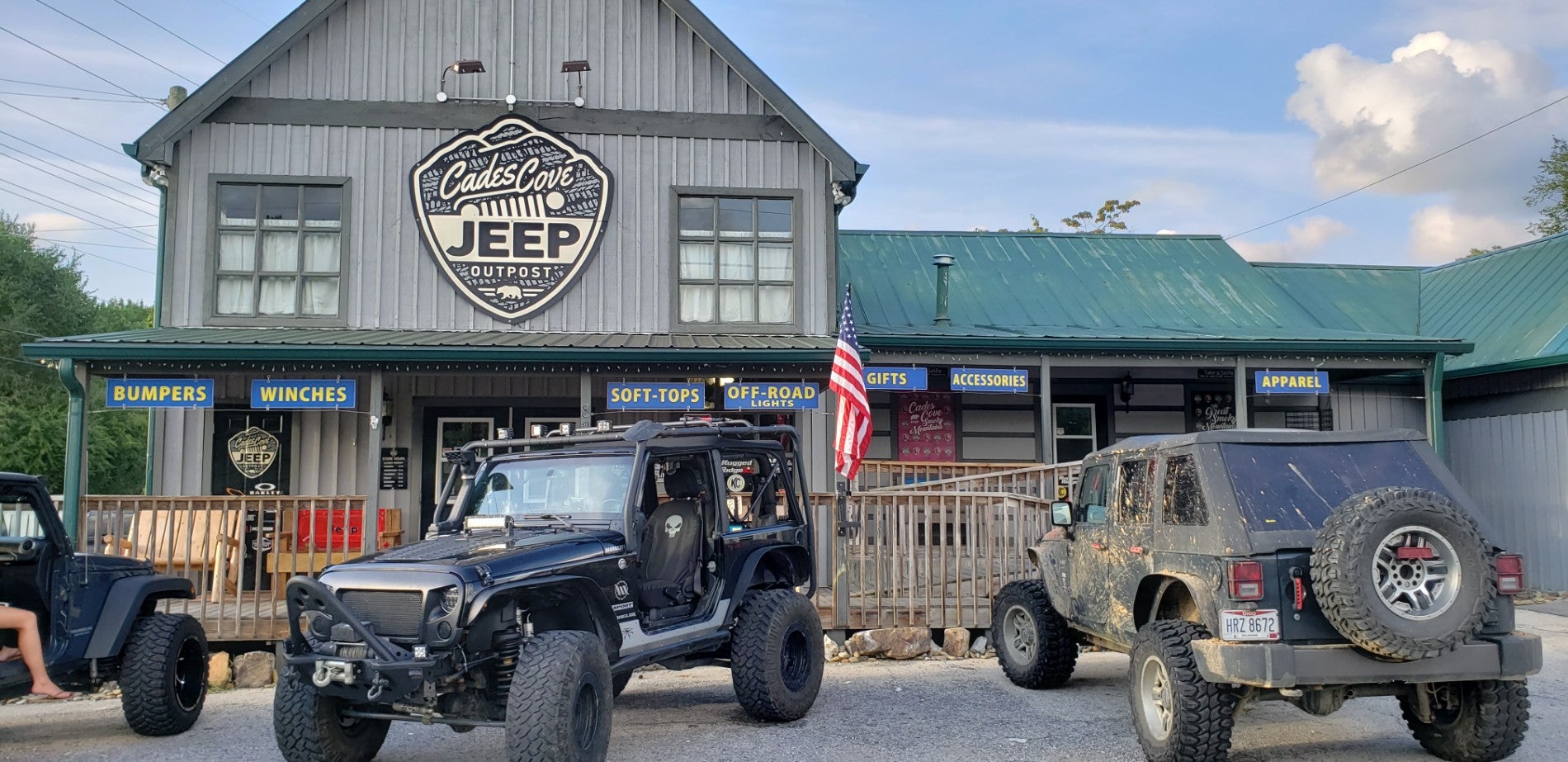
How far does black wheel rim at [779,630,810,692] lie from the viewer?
8117 mm

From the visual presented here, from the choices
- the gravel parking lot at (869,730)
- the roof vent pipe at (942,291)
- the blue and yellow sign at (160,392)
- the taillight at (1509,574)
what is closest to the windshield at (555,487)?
the gravel parking lot at (869,730)

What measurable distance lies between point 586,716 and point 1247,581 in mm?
3429

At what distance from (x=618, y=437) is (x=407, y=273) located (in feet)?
24.7

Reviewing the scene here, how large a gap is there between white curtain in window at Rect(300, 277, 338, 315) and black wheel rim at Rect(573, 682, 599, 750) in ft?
30.0

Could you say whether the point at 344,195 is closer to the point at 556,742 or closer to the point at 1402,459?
the point at 556,742

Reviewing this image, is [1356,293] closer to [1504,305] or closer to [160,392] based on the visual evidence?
[1504,305]

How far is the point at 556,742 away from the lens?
5.77 meters

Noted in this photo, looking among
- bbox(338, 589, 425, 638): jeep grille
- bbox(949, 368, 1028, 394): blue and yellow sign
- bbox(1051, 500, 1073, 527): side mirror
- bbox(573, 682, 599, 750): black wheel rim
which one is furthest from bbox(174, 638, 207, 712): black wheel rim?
bbox(949, 368, 1028, 394): blue and yellow sign

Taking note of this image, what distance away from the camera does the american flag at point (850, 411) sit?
1108 cm

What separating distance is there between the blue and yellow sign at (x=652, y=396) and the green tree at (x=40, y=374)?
27387 millimetres

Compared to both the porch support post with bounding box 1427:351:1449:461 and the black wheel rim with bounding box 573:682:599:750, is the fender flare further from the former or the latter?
the porch support post with bounding box 1427:351:1449:461

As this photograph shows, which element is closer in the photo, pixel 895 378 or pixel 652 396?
pixel 652 396

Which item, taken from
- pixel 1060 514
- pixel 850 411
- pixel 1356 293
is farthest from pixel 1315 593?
pixel 1356 293

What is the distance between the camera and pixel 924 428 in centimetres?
1731
